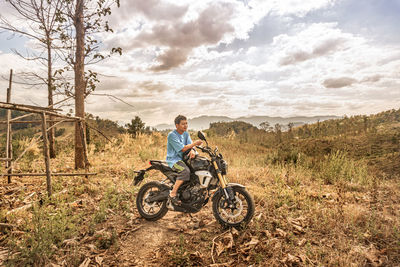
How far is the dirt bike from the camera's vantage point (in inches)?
169

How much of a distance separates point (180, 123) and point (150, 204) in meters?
2.03

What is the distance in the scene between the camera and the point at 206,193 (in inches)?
183

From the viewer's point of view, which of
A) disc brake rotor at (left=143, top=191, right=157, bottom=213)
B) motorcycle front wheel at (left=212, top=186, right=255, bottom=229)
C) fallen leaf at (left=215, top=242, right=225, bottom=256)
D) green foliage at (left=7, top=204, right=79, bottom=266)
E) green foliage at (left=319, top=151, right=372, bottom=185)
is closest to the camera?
green foliage at (left=7, top=204, right=79, bottom=266)

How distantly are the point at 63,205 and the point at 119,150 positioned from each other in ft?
23.3

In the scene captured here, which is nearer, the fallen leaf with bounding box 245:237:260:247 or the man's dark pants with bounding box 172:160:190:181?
the fallen leaf with bounding box 245:237:260:247

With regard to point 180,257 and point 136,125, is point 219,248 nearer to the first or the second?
point 180,257

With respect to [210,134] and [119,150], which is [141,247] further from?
[210,134]

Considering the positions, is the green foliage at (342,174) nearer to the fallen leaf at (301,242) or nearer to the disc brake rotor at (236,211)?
the fallen leaf at (301,242)

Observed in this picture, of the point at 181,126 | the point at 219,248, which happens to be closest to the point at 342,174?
the point at 219,248

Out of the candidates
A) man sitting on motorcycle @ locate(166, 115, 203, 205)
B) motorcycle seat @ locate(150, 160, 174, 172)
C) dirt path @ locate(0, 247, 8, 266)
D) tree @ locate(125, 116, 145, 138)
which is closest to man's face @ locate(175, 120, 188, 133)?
man sitting on motorcycle @ locate(166, 115, 203, 205)

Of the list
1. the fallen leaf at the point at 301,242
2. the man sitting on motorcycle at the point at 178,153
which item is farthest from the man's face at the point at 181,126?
the fallen leaf at the point at 301,242

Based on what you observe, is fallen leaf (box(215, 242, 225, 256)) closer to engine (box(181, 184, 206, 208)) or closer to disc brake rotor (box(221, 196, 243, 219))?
disc brake rotor (box(221, 196, 243, 219))

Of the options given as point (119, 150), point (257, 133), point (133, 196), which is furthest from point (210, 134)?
point (133, 196)

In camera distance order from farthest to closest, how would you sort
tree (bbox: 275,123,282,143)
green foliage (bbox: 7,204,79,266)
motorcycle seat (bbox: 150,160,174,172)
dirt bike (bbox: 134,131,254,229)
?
tree (bbox: 275,123,282,143) → motorcycle seat (bbox: 150,160,174,172) → dirt bike (bbox: 134,131,254,229) → green foliage (bbox: 7,204,79,266)
